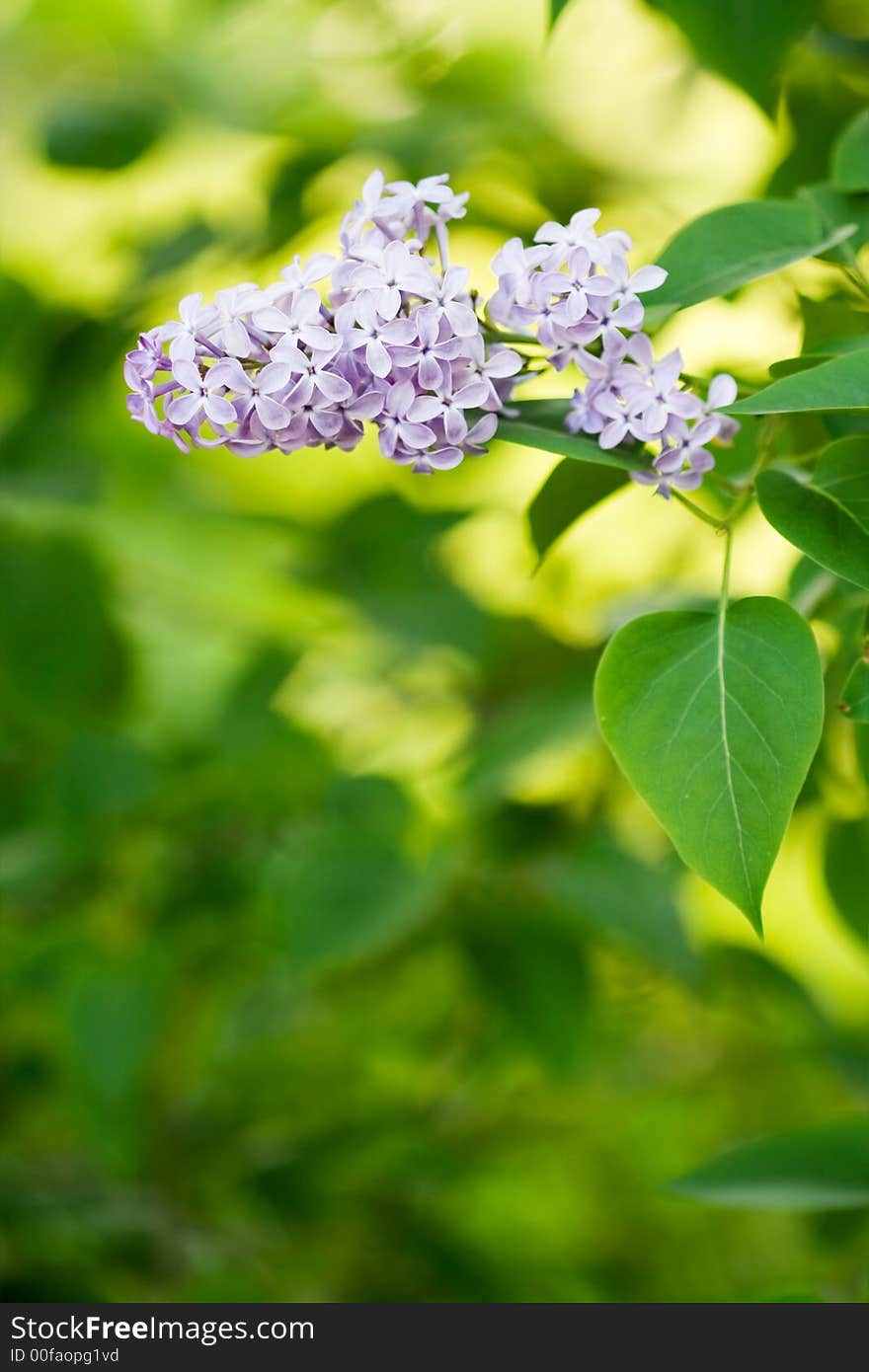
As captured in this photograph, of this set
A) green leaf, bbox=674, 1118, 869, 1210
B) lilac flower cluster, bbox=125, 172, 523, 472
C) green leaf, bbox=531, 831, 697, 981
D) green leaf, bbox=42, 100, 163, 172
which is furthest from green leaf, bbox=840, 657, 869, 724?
green leaf, bbox=42, 100, 163, 172

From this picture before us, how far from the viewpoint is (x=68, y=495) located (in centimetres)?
103

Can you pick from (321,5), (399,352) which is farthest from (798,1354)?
(321,5)

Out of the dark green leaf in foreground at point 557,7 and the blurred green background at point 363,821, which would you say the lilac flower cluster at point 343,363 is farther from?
the blurred green background at point 363,821

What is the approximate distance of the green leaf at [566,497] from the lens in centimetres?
50

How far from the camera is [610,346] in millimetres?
432

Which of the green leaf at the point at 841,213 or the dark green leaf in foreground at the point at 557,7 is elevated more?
the dark green leaf in foreground at the point at 557,7

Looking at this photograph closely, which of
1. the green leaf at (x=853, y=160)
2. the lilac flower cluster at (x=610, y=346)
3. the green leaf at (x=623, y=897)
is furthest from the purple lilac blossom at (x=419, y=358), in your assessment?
the green leaf at (x=623, y=897)

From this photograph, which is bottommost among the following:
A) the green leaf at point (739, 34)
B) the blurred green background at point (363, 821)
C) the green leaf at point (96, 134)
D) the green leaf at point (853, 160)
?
the blurred green background at point (363, 821)

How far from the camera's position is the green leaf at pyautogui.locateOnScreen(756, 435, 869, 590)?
1.38 feet

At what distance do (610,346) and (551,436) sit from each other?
0.12ft

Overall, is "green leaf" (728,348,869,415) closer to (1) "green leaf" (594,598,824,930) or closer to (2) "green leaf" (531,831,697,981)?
(1) "green leaf" (594,598,824,930)

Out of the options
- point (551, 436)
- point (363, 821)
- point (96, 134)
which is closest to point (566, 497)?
point (551, 436)

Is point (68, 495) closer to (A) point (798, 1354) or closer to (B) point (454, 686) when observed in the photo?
(B) point (454, 686)

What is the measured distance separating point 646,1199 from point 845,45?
1105mm
